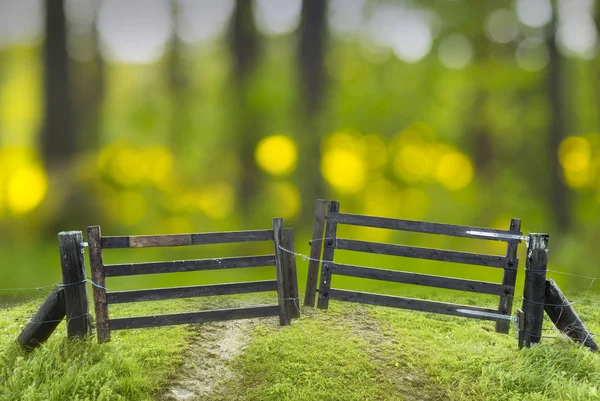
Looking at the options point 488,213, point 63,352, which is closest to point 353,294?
point 63,352

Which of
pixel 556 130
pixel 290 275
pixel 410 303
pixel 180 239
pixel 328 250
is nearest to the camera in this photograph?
pixel 180 239

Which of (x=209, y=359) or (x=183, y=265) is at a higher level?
(x=183, y=265)

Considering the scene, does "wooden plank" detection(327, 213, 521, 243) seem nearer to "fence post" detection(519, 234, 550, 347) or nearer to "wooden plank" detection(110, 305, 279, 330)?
"fence post" detection(519, 234, 550, 347)

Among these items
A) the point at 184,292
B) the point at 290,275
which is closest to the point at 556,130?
the point at 290,275

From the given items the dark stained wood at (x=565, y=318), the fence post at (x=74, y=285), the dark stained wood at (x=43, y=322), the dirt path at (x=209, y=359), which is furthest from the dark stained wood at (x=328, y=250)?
the dark stained wood at (x=43, y=322)

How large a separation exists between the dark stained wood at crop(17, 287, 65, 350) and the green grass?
0.14 m

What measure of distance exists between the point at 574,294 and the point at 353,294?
277 inches

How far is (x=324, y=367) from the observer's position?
5.96 metres

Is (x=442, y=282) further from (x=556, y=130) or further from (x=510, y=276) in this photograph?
(x=556, y=130)

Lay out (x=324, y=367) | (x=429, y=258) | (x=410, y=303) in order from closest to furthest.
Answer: (x=324, y=367)
(x=429, y=258)
(x=410, y=303)

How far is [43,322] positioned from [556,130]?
14116 mm

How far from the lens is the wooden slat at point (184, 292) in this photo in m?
6.60

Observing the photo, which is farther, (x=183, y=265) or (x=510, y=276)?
(x=510, y=276)

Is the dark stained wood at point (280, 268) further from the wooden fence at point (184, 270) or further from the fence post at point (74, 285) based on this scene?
the fence post at point (74, 285)
